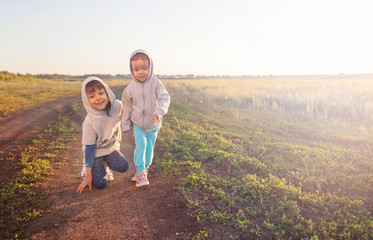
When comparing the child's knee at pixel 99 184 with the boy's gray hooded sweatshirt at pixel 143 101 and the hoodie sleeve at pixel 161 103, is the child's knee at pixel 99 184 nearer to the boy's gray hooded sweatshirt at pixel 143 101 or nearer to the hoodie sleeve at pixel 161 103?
the boy's gray hooded sweatshirt at pixel 143 101

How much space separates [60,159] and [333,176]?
222 inches

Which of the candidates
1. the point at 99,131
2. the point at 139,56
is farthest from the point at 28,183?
the point at 139,56

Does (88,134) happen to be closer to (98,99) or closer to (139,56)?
(98,99)

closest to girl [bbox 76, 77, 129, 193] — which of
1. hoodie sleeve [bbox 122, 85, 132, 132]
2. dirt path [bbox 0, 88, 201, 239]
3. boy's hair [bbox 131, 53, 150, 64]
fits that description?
hoodie sleeve [bbox 122, 85, 132, 132]

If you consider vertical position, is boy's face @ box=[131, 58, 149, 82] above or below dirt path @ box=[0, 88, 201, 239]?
above

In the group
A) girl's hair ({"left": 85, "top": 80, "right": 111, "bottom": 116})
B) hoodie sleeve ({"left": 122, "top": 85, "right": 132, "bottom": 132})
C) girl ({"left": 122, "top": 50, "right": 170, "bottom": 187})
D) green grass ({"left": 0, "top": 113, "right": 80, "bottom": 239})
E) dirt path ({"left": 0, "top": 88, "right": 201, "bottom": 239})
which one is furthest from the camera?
hoodie sleeve ({"left": 122, "top": 85, "right": 132, "bottom": 132})

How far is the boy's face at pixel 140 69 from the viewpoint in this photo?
3.93 meters

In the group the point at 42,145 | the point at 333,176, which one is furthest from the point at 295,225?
the point at 42,145

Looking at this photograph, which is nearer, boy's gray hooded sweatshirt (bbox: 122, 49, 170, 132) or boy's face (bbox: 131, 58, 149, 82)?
boy's face (bbox: 131, 58, 149, 82)

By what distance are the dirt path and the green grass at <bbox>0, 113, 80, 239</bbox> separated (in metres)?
0.14

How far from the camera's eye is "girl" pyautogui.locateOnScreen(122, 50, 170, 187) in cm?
406

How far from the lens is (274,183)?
427cm

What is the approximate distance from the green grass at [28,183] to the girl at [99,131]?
2.29 feet

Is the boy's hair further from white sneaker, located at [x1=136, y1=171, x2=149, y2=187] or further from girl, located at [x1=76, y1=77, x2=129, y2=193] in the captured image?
white sneaker, located at [x1=136, y1=171, x2=149, y2=187]
